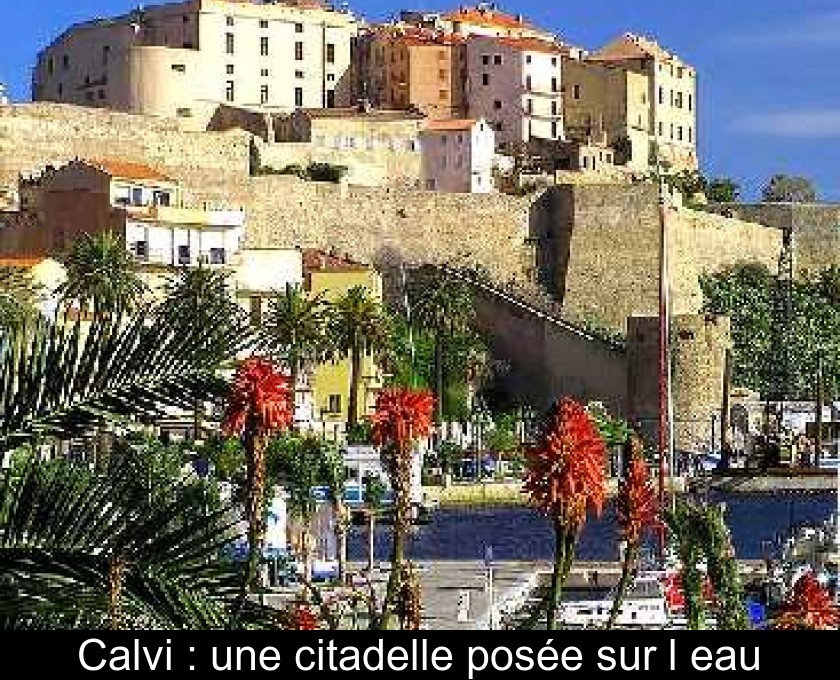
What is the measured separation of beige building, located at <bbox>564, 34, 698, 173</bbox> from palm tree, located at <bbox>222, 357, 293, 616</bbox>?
57.2 meters

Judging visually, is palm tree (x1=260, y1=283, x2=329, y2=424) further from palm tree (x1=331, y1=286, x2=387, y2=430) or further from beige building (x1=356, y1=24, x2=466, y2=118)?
beige building (x1=356, y1=24, x2=466, y2=118)

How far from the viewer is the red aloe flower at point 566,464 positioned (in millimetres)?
5953

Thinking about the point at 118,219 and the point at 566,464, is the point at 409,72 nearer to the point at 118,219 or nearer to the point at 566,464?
the point at 118,219

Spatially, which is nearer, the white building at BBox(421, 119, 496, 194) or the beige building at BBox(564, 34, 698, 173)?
the white building at BBox(421, 119, 496, 194)

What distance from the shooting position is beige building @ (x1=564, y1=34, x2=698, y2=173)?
6381cm

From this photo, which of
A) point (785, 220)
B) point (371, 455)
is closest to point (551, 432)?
point (371, 455)

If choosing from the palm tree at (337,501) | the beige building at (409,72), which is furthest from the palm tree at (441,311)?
the palm tree at (337,501)

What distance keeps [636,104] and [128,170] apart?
71.6 feet

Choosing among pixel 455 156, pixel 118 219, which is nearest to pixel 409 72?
pixel 455 156

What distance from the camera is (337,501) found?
92.9ft

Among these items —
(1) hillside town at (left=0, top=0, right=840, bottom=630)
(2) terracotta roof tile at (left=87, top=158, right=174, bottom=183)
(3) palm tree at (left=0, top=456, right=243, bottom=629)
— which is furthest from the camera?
(2) terracotta roof tile at (left=87, top=158, right=174, bottom=183)

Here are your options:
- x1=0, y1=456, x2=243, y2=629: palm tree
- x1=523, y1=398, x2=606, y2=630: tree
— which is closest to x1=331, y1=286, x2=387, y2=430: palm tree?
x1=523, y1=398, x2=606, y2=630: tree

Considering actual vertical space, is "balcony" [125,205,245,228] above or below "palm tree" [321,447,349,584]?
above
